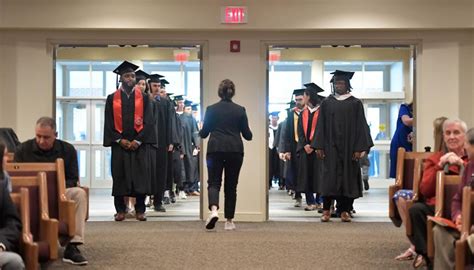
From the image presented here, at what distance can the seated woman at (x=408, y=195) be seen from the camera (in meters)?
5.20

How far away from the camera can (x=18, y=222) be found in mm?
3982

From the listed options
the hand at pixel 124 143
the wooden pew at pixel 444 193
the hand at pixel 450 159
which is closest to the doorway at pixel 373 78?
the hand at pixel 124 143

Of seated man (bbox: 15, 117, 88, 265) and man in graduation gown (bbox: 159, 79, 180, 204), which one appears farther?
man in graduation gown (bbox: 159, 79, 180, 204)

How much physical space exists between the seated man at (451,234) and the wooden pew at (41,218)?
7.30ft

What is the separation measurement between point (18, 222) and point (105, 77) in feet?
42.5

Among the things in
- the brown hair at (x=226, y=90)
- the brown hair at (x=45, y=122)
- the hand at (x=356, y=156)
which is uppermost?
the brown hair at (x=226, y=90)

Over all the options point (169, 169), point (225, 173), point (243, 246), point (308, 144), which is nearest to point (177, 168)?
point (169, 169)

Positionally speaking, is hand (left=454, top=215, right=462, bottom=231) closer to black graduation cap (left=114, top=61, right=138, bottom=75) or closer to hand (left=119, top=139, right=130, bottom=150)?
hand (left=119, top=139, right=130, bottom=150)

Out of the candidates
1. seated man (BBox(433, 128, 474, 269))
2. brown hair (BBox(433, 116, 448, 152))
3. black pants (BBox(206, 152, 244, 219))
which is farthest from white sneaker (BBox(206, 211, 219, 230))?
seated man (BBox(433, 128, 474, 269))

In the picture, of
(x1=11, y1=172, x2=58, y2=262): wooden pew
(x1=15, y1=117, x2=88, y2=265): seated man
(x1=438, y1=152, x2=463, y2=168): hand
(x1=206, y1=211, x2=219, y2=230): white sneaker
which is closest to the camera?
(x1=11, y1=172, x2=58, y2=262): wooden pew

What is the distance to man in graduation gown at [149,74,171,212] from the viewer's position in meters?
9.51

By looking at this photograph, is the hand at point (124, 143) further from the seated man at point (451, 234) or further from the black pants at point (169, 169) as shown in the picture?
the seated man at point (451, 234)

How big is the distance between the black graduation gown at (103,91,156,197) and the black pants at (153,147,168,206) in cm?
100

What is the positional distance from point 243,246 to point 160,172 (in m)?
3.41
